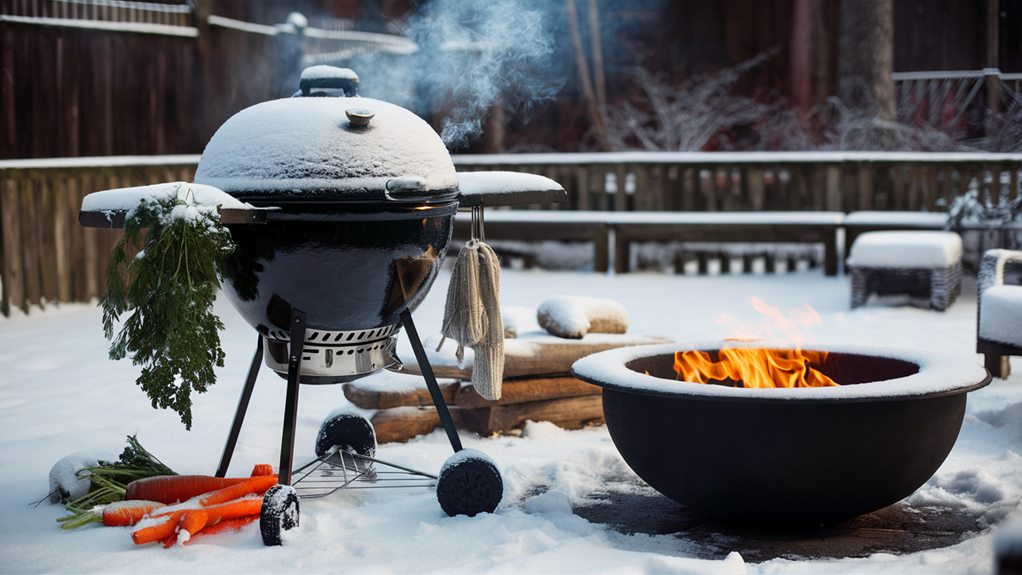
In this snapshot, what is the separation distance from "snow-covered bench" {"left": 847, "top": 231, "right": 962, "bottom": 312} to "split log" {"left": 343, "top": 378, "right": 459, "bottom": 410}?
4.69 m

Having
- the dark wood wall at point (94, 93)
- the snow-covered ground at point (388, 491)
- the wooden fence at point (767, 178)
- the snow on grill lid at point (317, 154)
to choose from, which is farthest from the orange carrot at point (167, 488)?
the wooden fence at point (767, 178)

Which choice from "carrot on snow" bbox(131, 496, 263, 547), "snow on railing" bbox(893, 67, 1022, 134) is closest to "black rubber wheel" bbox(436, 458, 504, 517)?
"carrot on snow" bbox(131, 496, 263, 547)

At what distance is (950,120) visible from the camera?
45.5 feet

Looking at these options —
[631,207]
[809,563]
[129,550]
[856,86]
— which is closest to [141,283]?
[129,550]

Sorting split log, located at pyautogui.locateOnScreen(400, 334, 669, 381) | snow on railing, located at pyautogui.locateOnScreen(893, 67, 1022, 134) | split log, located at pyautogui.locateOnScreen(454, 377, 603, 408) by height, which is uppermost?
snow on railing, located at pyautogui.locateOnScreen(893, 67, 1022, 134)

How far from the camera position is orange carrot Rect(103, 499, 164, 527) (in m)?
3.82

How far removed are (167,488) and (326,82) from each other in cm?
156

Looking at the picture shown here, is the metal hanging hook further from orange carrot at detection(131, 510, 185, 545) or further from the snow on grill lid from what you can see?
orange carrot at detection(131, 510, 185, 545)

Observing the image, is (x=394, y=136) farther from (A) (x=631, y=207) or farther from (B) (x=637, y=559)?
(A) (x=631, y=207)

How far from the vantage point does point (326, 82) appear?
4.22 meters

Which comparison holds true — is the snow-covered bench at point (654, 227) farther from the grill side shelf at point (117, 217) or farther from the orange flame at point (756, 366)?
the grill side shelf at point (117, 217)

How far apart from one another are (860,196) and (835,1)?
16.7 ft

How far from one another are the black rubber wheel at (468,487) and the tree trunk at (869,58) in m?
10.3

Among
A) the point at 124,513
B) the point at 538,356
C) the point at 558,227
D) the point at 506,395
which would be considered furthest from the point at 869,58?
the point at 124,513
